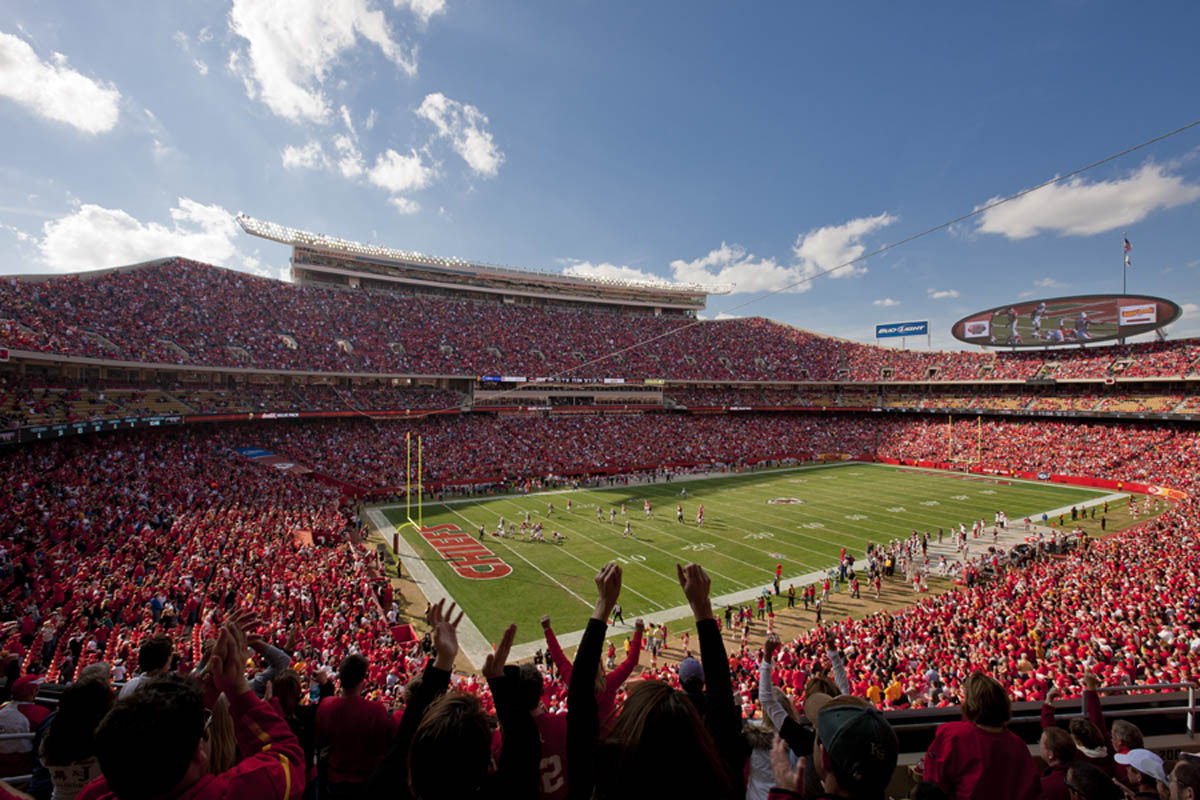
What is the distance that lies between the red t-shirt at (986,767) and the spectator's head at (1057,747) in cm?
16

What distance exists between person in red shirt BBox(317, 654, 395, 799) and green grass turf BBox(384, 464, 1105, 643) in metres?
14.9

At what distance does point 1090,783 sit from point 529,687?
273 cm

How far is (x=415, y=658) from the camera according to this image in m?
14.1

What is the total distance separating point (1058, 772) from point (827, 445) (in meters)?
58.1

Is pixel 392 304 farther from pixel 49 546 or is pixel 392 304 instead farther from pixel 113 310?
pixel 49 546

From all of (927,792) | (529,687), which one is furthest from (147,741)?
(927,792)

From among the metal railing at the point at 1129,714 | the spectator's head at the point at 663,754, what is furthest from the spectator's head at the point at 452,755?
the metal railing at the point at 1129,714

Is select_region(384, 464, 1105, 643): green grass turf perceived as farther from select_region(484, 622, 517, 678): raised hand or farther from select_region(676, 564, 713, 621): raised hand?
select_region(676, 564, 713, 621): raised hand

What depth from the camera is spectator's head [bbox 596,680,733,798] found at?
1566mm

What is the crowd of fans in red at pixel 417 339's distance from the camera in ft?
106

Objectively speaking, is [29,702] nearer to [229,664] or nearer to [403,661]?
[229,664]

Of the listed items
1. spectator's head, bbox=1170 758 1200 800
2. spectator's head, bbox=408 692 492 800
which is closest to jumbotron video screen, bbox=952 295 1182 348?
spectator's head, bbox=1170 758 1200 800

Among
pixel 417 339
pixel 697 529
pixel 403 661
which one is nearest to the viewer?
pixel 403 661

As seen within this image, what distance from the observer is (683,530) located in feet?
93.4
